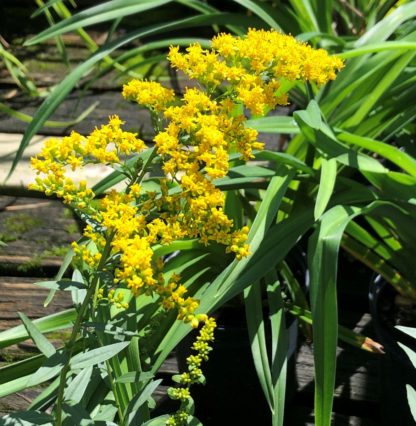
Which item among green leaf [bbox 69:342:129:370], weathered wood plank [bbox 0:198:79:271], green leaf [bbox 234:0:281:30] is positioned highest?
green leaf [bbox 234:0:281:30]

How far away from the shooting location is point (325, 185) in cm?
127

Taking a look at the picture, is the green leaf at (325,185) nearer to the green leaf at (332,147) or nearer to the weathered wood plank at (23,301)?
the green leaf at (332,147)

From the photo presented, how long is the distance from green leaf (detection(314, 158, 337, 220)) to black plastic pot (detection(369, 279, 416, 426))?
241mm

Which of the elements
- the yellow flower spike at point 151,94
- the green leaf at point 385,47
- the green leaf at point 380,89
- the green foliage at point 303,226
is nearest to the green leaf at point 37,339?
the green foliage at point 303,226

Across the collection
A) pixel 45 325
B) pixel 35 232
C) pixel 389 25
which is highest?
pixel 389 25

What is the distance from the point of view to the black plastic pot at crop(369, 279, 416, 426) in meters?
1.28

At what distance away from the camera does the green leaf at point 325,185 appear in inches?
47.9

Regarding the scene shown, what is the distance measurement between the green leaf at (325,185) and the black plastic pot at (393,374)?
0.24 m

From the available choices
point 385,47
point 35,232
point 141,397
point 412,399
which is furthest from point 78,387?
point 35,232

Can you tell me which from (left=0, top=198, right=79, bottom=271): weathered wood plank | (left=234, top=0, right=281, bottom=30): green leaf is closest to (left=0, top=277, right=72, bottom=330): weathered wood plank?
(left=0, top=198, right=79, bottom=271): weathered wood plank

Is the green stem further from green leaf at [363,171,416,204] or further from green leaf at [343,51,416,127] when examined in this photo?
green leaf at [343,51,416,127]

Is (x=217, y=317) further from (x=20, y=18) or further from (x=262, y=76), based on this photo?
(x=20, y=18)

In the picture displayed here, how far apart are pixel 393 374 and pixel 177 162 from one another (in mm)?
628

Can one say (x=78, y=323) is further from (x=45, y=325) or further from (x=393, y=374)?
(x=393, y=374)
